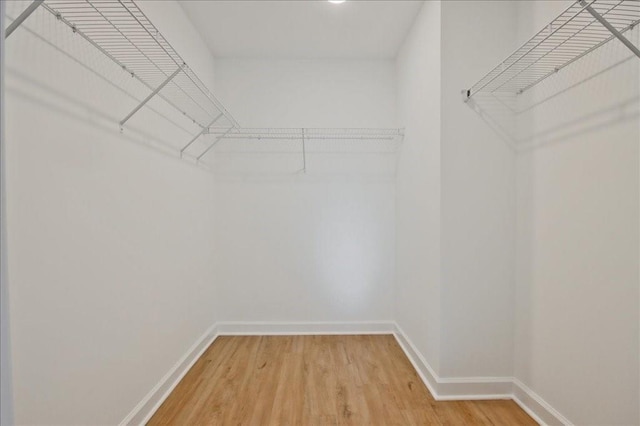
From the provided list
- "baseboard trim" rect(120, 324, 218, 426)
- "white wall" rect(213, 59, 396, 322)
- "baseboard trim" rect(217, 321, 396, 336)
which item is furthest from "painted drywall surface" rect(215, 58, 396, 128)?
"baseboard trim" rect(120, 324, 218, 426)

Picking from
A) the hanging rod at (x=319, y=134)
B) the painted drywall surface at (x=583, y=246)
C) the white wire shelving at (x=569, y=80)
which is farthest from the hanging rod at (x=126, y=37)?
the painted drywall surface at (x=583, y=246)

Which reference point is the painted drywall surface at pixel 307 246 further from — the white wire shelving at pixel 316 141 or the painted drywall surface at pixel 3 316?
the painted drywall surface at pixel 3 316

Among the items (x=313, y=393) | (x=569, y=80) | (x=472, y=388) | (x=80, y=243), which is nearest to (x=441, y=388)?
(x=472, y=388)

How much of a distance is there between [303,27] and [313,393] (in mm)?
2620

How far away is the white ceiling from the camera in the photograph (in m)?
2.45

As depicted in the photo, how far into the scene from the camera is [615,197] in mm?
1429

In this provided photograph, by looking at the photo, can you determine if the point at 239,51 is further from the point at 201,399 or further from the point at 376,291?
the point at 201,399

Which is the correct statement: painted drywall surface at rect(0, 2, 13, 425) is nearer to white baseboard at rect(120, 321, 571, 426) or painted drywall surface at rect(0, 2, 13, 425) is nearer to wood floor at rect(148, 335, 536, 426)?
white baseboard at rect(120, 321, 571, 426)

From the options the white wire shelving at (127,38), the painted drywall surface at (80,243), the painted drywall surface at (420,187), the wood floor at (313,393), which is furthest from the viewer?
the painted drywall surface at (420,187)

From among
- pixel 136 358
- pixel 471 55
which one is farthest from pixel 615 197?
pixel 136 358

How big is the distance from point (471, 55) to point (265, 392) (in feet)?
7.94

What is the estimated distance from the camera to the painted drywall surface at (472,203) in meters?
2.11

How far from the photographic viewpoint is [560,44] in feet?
4.67

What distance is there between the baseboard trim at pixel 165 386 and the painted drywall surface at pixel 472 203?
1714 millimetres
